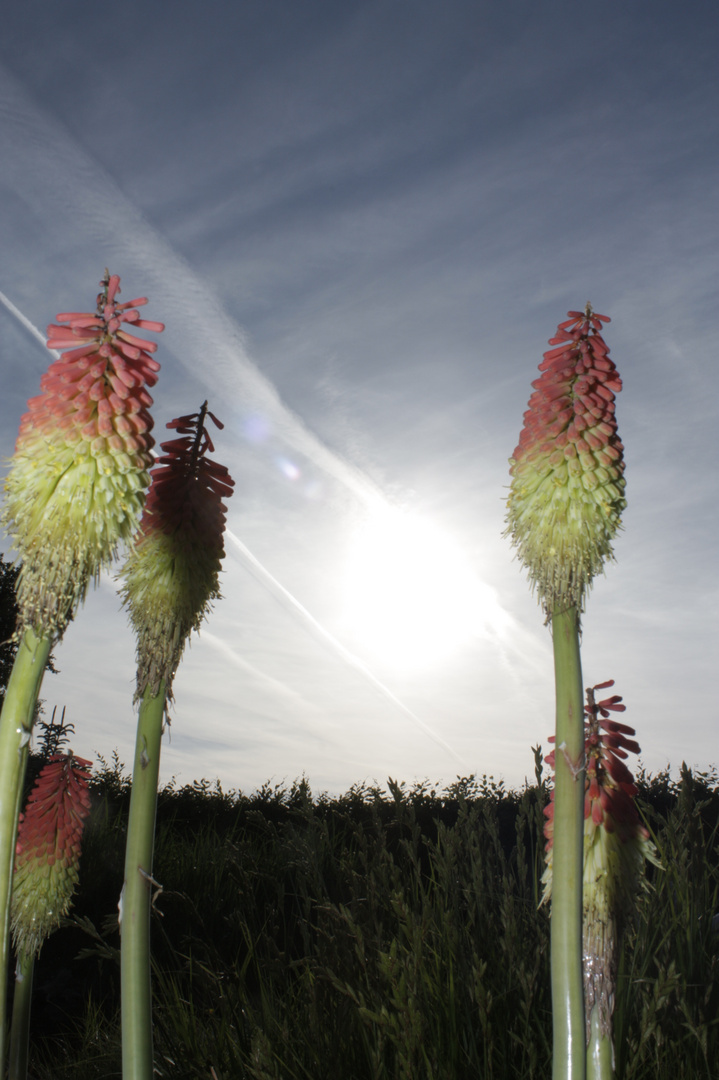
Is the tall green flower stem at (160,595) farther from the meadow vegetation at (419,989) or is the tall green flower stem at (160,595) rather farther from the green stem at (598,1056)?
the green stem at (598,1056)

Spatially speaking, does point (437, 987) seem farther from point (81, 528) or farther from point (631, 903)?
point (81, 528)

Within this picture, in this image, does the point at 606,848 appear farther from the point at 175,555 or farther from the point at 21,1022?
the point at 21,1022

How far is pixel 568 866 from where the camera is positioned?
2.45 metres

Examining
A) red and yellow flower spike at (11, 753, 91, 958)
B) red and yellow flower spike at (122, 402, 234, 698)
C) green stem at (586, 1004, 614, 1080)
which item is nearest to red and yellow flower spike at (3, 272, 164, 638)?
red and yellow flower spike at (122, 402, 234, 698)

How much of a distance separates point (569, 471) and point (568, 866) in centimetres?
124

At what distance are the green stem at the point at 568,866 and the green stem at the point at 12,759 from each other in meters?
1.48

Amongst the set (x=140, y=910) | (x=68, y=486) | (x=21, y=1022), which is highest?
(x=68, y=486)

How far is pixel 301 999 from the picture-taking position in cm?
507

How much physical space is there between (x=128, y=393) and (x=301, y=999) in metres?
4.13

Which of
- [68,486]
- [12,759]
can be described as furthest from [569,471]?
[12,759]

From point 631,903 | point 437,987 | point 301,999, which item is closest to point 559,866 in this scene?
point 631,903

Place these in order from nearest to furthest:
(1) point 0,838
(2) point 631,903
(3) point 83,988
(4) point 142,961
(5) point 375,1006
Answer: (1) point 0,838 < (4) point 142,961 < (2) point 631,903 < (5) point 375,1006 < (3) point 83,988

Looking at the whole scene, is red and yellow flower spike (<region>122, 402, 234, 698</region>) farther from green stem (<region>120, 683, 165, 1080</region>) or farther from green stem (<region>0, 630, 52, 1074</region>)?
green stem (<region>0, 630, 52, 1074</region>)

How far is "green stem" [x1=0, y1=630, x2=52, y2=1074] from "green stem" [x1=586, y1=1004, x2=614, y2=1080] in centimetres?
186
